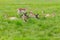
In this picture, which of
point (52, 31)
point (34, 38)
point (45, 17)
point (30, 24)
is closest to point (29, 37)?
point (34, 38)

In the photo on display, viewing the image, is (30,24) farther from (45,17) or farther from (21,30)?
(45,17)

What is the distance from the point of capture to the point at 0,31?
41.8 ft

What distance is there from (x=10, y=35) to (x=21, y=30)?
1221mm

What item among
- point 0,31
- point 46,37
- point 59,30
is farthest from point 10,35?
point 59,30

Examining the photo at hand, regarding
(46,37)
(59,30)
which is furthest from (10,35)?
(59,30)

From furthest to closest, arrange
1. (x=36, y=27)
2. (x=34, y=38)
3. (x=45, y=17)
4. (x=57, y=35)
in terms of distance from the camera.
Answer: (x=45, y=17) < (x=36, y=27) < (x=57, y=35) < (x=34, y=38)

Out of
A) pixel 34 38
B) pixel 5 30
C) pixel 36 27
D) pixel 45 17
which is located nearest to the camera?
pixel 34 38

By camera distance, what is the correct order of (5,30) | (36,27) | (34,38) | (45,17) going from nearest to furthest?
(34,38)
(5,30)
(36,27)
(45,17)

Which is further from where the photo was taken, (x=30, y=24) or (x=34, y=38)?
(x=30, y=24)

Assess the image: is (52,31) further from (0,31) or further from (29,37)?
(0,31)

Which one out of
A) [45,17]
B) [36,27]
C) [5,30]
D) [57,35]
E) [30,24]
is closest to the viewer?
[57,35]

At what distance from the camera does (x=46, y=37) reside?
37.7 ft

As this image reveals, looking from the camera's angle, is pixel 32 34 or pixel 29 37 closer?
pixel 29 37

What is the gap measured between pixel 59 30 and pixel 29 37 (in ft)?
7.71
